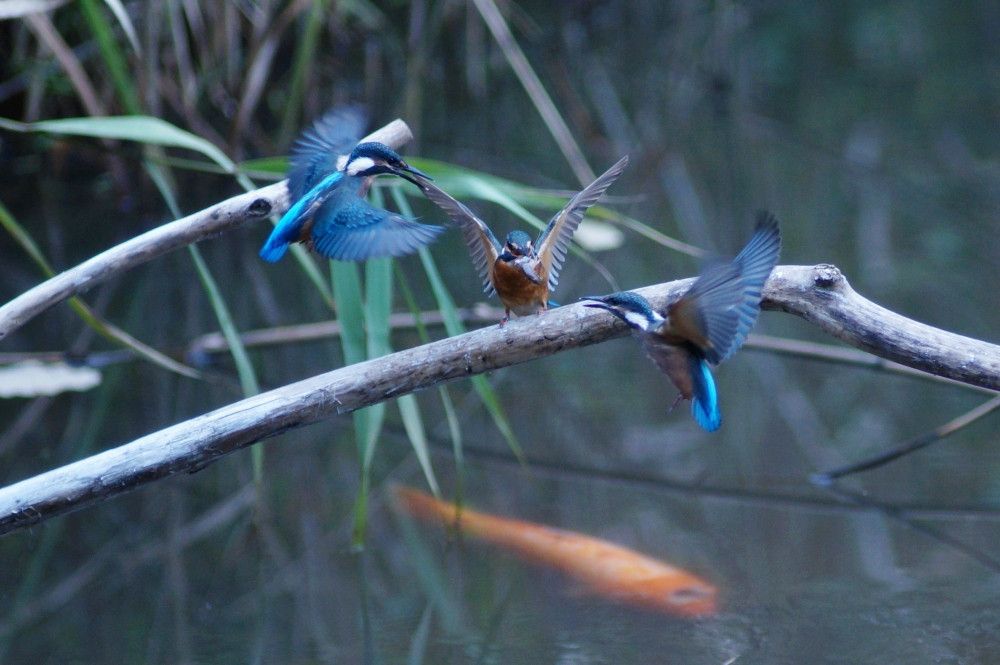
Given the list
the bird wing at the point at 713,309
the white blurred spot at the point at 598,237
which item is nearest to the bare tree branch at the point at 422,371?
the bird wing at the point at 713,309

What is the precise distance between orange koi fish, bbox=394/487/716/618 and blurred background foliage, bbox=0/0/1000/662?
6 cm

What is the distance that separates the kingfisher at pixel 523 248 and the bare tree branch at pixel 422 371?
0.29ft

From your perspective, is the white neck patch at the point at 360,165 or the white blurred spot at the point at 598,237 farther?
the white blurred spot at the point at 598,237

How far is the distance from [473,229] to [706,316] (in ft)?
1.51

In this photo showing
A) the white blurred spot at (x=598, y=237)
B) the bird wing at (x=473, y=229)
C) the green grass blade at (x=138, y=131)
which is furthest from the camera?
the white blurred spot at (x=598, y=237)

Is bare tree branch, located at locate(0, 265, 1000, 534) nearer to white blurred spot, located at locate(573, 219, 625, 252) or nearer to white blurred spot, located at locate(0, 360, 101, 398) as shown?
white blurred spot, located at locate(0, 360, 101, 398)

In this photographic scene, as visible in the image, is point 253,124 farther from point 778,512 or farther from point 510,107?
point 778,512

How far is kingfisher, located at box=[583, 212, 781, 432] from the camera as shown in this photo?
4.45 feet

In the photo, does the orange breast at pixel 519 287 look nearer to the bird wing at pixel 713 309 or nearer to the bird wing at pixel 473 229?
the bird wing at pixel 473 229

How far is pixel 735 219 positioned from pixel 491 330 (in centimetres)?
344

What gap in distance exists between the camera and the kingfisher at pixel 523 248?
1583 mm

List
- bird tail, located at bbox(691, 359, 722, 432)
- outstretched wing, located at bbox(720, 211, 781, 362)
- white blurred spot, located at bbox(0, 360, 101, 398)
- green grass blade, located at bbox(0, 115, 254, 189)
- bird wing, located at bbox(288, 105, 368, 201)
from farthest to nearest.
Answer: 1. white blurred spot, located at bbox(0, 360, 101, 398)
2. green grass blade, located at bbox(0, 115, 254, 189)
3. bird wing, located at bbox(288, 105, 368, 201)
4. bird tail, located at bbox(691, 359, 722, 432)
5. outstretched wing, located at bbox(720, 211, 781, 362)

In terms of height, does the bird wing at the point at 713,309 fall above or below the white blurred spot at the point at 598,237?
below

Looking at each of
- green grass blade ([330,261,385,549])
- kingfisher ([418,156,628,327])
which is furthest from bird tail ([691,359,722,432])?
green grass blade ([330,261,385,549])
